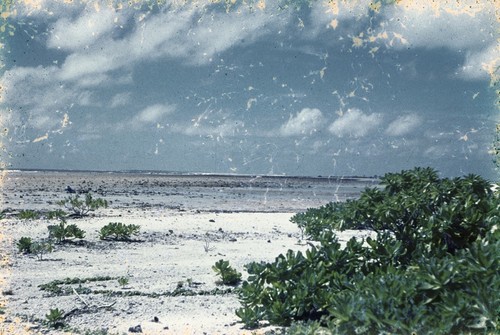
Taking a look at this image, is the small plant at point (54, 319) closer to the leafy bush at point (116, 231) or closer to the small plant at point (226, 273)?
the small plant at point (226, 273)

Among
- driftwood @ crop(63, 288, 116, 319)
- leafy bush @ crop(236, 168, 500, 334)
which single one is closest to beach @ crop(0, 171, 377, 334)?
driftwood @ crop(63, 288, 116, 319)

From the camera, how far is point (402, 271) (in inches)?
176

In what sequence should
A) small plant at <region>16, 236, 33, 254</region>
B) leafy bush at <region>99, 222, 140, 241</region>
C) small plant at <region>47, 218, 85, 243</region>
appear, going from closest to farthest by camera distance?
small plant at <region>16, 236, 33, 254</region> → small plant at <region>47, 218, 85, 243</region> → leafy bush at <region>99, 222, 140, 241</region>

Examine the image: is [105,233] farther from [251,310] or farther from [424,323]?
[424,323]

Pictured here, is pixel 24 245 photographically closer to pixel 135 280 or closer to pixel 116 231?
pixel 116 231

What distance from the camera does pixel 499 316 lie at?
11.2ft

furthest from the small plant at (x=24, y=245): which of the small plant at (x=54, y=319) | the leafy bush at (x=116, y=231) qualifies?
the small plant at (x=54, y=319)

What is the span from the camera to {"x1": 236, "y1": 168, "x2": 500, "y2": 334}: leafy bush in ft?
11.9

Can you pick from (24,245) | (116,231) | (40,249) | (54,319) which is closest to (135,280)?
(54,319)

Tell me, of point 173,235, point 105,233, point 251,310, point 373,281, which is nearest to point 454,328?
point 373,281

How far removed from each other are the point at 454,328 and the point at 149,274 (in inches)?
198

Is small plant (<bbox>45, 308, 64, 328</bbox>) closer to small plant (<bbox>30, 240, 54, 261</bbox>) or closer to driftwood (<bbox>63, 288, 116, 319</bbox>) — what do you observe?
driftwood (<bbox>63, 288, 116, 319</bbox>)

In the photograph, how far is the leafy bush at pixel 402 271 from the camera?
3.63 metres

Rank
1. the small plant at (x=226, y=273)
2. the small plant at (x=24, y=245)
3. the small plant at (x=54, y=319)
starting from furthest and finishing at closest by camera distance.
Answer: the small plant at (x=24, y=245)
the small plant at (x=226, y=273)
the small plant at (x=54, y=319)
